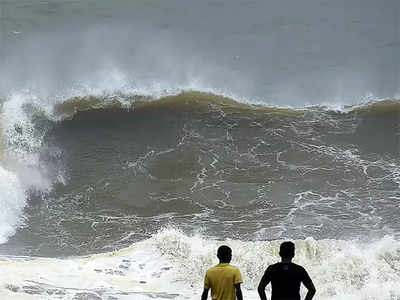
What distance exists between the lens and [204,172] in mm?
13617

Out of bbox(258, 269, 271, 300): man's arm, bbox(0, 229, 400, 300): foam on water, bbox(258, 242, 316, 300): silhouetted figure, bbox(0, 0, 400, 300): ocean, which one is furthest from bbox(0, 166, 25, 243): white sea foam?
bbox(258, 242, 316, 300): silhouetted figure

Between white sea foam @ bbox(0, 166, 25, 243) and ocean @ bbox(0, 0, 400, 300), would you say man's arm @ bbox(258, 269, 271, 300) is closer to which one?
ocean @ bbox(0, 0, 400, 300)

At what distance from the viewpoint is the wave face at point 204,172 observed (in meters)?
11.0

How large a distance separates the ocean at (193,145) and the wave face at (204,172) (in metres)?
0.05

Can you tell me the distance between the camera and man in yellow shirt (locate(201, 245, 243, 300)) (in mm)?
5000

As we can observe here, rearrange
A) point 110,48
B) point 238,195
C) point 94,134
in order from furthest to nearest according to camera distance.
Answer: point 110,48
point 94,134
point 238,195

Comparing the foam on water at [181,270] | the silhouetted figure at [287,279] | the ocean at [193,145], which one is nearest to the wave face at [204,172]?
the ocean at [193,145]

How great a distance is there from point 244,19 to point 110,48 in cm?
427

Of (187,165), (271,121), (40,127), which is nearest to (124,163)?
(187,165)

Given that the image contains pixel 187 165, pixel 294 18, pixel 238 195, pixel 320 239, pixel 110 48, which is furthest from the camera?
pixel 294 18

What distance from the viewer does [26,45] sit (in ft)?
63.7

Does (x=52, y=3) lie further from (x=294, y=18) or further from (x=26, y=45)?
(x=294, y=18)

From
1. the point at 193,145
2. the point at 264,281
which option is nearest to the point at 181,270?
the point at 264,281

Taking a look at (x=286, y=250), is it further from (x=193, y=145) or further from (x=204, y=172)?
(x=193, y=145)
